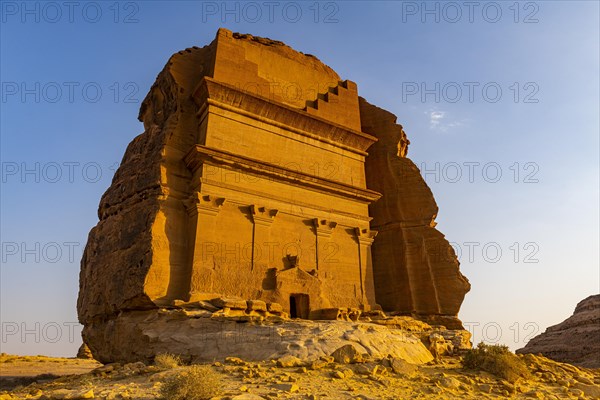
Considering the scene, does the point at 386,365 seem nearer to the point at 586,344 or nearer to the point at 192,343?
the point at 192,343

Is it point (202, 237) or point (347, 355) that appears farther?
point (202, 237)

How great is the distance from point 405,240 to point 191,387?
13.9m

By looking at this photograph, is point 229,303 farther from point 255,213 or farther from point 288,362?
point 288,362

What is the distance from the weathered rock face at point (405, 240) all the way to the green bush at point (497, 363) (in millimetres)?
7124

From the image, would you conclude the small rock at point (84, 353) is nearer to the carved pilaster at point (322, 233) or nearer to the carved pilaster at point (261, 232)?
the carved pilaster at point (261, 232)

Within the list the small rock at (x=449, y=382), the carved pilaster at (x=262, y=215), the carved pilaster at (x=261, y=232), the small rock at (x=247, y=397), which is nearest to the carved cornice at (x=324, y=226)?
the carved pilaster at (x=262, y=215)

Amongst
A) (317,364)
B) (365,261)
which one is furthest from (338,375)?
(365,261)

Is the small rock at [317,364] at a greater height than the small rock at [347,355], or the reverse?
the small rock at [347,355]

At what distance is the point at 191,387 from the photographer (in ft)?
21.3

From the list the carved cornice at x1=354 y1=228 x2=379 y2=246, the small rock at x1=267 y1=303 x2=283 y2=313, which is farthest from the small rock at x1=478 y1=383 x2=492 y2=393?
the carved cornice at x1=354 y1=228 x2=379 y2=246

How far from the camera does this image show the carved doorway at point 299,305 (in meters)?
14.9

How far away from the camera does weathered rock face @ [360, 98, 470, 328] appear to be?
18.0 metres

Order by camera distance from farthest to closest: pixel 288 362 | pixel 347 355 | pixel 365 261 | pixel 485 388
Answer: pixel 365 261, pixel 347 355, pixel 288 362, pixel 485 388

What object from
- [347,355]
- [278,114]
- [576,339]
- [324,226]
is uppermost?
[278,114]
